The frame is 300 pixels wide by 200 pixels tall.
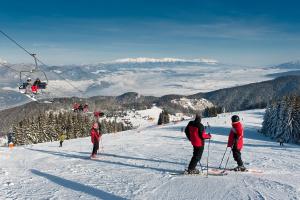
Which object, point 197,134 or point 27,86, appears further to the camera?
point 27,86

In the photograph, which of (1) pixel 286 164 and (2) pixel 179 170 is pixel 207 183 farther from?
(1) pixel 286 164

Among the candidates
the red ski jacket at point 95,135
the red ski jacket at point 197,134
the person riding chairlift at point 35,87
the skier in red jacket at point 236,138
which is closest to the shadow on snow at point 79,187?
the red ski jacket at point 197,134

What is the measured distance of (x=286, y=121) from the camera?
5125 cm

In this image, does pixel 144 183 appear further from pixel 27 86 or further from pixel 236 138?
pixel 27 86

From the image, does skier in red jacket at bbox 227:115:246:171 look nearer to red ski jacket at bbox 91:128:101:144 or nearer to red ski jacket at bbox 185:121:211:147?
red ski jacket at bbox 185:121:211:147

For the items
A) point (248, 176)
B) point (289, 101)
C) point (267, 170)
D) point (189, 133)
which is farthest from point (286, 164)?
point (289, 101)

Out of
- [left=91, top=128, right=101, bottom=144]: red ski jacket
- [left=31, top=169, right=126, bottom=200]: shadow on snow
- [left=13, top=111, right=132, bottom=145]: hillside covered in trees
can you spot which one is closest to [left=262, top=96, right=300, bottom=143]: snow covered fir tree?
[left=13, top=111, right=132, bottom=145]: hillside covered in trees

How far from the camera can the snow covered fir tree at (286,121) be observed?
5053 cm

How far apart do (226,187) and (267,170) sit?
3.71 m

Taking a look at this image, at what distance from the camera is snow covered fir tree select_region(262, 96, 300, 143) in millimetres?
50531

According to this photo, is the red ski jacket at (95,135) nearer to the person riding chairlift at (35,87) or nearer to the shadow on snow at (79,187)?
the shadow on snow at (79,187)

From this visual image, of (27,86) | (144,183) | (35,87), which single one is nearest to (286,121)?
(35,87)

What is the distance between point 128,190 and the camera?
370 inches

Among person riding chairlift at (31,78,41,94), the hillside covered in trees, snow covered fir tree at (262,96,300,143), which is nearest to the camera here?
person riding chairlift at (31,78,41,94)
